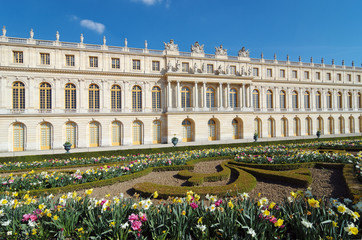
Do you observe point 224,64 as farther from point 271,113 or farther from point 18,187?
point 18,187

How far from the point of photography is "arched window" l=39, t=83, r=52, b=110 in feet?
88.1

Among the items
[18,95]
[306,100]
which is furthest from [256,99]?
[18,95]

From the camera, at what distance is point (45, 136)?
26875 mm

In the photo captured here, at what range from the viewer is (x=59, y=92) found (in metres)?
27.3

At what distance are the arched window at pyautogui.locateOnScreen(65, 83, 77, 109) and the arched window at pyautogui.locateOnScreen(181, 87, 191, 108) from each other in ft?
56.2

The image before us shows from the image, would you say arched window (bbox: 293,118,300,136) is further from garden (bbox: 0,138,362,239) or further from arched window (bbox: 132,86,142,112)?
arched window (bbox: 132,86,142,112)

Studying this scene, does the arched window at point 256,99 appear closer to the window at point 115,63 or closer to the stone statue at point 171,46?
the stone statue at point 171,46

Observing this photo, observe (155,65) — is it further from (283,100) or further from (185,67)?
(283,100)

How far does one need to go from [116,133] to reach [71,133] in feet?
21.2

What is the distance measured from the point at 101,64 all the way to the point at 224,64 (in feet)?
71.2

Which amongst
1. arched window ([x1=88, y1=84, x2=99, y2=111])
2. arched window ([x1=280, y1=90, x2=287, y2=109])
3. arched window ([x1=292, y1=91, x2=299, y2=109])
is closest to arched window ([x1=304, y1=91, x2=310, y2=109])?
arched window ([x1=292, y1=91, x2=299, y2=109])

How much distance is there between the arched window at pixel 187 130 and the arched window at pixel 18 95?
24320 mm

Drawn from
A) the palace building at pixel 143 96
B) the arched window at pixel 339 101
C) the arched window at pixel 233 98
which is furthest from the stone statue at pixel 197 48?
the arched window at pixel 339 101

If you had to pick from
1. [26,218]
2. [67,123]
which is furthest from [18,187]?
[67,123]
